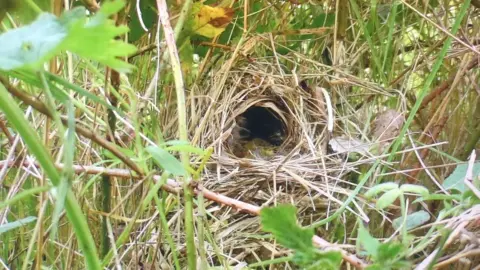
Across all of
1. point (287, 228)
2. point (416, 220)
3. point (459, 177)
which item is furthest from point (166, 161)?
point (459, 177)

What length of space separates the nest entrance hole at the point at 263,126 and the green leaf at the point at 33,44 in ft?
3.28

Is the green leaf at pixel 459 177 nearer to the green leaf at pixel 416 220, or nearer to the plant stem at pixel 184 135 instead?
the green leaf at pixel 416 220

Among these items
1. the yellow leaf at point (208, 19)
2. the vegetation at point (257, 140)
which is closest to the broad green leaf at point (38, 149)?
the vegetation at point (257, 140)

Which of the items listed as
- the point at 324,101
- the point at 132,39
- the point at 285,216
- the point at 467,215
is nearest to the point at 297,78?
the point at 324,101

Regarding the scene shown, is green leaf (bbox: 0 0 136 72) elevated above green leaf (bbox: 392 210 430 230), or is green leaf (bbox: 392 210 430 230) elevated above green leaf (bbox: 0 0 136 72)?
green leaf (bbox: 0 0 136 72)

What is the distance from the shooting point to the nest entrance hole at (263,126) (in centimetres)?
133

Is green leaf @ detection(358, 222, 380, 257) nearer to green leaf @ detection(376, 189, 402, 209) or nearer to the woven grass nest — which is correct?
green leaf @ detection(376, 189, 402, 209)

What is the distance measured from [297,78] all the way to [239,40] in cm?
15

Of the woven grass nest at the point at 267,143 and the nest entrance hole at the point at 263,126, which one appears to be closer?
the woven grass nest at the point at 267,143

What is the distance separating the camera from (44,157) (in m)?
0.35

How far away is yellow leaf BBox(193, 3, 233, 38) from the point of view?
93 cm

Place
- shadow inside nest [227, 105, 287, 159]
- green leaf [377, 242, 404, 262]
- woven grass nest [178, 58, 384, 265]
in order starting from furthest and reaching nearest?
shadow inside nest [227, 105, 287, 159], woven grass nest [178, 58, 384, 265], green leaf [377, 242, 404, 262]

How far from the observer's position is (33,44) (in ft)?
0.97

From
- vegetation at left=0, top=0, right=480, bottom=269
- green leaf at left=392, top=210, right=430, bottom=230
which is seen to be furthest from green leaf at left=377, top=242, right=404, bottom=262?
green leaf at left=392, top=210, right=430, bottom=230
